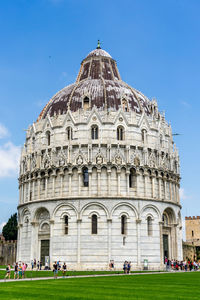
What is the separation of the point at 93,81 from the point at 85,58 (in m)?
10.5

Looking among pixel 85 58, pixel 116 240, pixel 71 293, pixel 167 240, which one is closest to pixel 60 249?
pixel 116 240

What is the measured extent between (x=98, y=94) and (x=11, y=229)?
158 feet

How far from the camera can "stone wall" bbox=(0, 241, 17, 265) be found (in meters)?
74.6

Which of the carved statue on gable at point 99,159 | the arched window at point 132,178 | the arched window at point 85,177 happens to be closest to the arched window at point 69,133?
the carved statue on gable at point 99,159

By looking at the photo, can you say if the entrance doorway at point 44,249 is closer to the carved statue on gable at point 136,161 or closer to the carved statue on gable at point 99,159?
the carved statue on gable at point 99,159

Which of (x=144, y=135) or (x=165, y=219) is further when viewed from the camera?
(x=165, y=219)

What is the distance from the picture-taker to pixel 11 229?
9319 cm

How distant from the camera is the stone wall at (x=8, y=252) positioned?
74.6 metres

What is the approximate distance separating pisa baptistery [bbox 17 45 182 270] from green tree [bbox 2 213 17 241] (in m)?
35.1

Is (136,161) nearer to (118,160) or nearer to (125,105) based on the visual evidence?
(118,160)

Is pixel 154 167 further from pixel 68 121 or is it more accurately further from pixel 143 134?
pixel 68 121

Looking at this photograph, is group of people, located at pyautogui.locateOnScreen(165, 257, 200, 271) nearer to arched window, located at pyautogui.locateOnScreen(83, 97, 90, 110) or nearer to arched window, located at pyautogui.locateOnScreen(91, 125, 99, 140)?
arched window, located at pyautogui.locateOnScreen(91, 125, 99, 140)

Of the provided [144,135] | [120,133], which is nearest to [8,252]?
[120,133]

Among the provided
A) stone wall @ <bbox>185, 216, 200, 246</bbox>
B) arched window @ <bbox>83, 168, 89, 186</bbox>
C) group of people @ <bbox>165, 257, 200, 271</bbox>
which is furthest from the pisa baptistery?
stone wall @ <bbox>185, 216, 200, 246</bbox>
